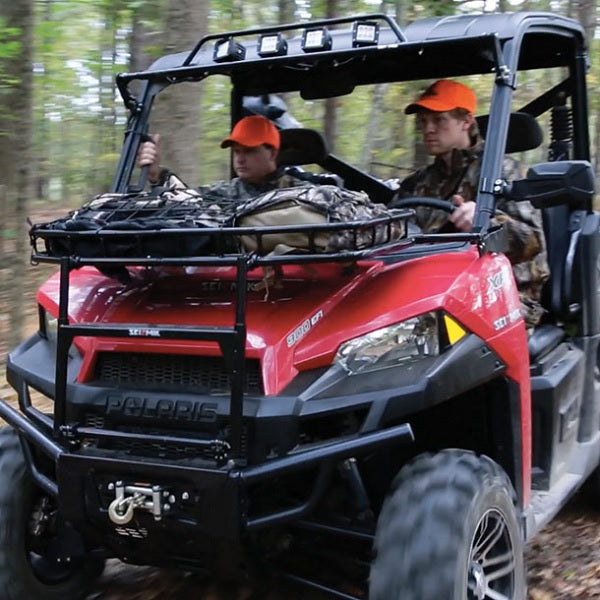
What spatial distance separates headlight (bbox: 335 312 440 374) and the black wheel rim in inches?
20.8

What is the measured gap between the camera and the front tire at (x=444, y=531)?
233 centimetres

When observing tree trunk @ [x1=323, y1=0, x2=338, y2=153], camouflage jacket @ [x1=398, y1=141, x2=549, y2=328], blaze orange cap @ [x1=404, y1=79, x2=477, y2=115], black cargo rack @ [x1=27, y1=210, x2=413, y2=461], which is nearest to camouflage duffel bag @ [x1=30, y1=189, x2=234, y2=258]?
black cargo rack @ [x1=27, y1=210, x2=413, y2=461]

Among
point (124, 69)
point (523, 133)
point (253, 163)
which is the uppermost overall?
point (124, 69)

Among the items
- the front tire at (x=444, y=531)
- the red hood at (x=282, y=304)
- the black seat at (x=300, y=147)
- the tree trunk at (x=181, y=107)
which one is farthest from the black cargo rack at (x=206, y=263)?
the tree trunk at (x=181, y=107)

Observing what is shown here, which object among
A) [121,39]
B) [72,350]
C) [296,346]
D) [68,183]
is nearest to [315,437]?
[296,346]

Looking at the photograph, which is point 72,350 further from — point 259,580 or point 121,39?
point 121,39

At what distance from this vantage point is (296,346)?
104 inches

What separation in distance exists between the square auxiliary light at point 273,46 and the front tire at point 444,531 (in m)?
1.84

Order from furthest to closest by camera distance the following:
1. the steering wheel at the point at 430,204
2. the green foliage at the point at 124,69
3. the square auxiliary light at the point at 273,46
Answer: the green foliage at the point at 124,69, the square auxiliary light at the point at 273,46, the steering wheel at the point at 430,204

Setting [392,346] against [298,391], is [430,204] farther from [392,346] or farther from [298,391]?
[298,391]

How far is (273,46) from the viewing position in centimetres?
351

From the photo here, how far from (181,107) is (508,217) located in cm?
263

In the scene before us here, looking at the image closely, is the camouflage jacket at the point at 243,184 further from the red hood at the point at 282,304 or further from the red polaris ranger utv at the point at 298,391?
the red hood at the point at 282,304

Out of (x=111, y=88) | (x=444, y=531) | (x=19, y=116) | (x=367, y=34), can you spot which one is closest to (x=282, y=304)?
(x=444, y=531)
